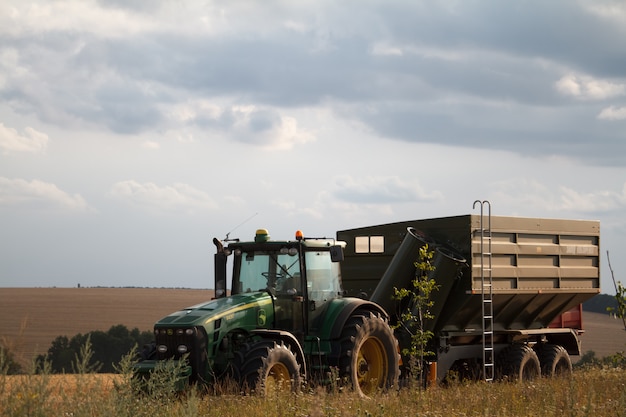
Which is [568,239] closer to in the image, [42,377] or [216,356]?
[216,356]

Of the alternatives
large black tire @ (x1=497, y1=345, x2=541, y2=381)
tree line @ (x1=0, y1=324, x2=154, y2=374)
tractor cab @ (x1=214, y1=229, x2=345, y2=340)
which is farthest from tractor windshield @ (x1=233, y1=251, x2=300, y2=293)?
tree line @ (x1=0, y1=324, x2=154, y2=374)

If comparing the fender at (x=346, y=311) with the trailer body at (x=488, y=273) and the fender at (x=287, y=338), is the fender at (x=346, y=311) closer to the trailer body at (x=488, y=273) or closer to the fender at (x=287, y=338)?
the fender at (x=287, y=338)

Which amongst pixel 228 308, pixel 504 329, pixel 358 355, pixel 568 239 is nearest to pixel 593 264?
pixel 568 239

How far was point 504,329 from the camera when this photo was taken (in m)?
16.3

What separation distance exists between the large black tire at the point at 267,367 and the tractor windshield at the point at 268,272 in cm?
109

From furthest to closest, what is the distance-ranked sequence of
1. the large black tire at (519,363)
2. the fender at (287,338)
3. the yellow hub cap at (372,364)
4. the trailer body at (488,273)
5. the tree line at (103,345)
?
the tree line at (103,345), the large black tire at (519,363), the trailer body at (488,273), the yellow hub cap at (372,364), the fender at (287,338)

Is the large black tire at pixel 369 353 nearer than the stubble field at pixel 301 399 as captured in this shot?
No

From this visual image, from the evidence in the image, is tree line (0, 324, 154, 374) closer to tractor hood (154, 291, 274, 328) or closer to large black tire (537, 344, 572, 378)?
large black tire (537, 344, 572, 378)

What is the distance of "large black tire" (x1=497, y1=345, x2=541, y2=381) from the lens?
16.0 meters

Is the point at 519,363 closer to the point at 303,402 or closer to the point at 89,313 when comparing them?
the point at 303,402

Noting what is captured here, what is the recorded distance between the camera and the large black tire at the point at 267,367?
35.9 ft

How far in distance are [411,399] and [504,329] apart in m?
5.65

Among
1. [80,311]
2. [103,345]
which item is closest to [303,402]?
[103,345]

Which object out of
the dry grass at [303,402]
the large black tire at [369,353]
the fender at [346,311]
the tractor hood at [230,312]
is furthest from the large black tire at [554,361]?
the tractor hood at [230,312]
